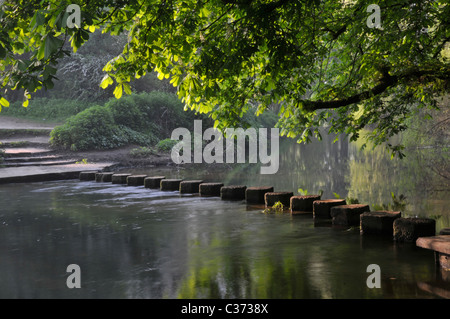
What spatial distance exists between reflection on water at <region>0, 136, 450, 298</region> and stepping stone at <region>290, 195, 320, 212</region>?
1.93 feet

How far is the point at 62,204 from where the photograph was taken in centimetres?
1315

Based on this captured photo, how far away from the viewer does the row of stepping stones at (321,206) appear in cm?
782

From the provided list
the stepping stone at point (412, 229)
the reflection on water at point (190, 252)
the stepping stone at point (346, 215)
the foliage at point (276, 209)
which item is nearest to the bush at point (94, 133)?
the reflection on water at point (190, 252)

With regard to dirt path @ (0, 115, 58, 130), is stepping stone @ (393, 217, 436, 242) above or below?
below

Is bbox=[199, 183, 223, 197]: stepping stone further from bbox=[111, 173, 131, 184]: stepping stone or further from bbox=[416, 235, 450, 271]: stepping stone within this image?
bbox=[416, 235, 450, 271]: stepping stone

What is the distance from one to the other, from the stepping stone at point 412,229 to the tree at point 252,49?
9.74ft

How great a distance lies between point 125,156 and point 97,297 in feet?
76.3

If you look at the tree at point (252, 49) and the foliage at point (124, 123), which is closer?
the tree at point (252, 49)

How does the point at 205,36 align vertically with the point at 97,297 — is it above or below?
above

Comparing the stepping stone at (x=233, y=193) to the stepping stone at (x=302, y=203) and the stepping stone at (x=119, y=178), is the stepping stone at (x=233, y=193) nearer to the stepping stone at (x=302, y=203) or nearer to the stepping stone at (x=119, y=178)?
the stepping stone at (x=302, y=203)

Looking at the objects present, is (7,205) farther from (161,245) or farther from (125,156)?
(125,156)

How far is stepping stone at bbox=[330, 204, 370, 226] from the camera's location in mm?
9266

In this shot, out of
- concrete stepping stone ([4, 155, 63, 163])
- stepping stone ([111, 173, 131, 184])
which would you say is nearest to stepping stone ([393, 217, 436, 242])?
stepping stone ([111, 173, 131, 184])
